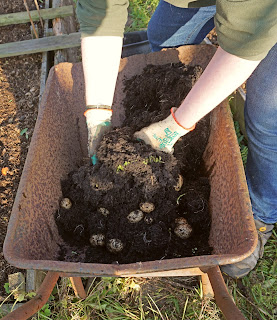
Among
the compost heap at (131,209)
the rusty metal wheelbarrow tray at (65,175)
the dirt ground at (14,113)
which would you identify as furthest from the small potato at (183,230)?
the dirt ground at (14,113)

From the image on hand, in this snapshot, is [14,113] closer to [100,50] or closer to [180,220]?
[100,50]

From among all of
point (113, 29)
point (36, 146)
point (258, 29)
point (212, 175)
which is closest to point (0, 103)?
point (36, 146)

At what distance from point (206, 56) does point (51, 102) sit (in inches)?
37.4

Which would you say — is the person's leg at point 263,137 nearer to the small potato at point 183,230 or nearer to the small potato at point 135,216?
the small potato at point 183,230

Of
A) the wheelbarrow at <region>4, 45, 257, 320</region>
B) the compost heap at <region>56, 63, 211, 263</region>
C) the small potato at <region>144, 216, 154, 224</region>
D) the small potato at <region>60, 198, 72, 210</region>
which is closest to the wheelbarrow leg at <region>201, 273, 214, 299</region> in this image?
the wheelbarrow at <region>4, 45, 257, 320</region>

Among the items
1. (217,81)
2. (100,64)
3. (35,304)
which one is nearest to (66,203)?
(35,304)

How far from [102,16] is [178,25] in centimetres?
77

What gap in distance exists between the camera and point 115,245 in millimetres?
1407

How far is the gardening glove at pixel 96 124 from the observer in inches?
59.7

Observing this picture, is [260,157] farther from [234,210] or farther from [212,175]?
[234,210]

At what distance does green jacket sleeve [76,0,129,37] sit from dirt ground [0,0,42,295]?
122 cm

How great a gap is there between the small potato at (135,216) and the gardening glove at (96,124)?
1.06 feet

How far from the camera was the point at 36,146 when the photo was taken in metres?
1.38

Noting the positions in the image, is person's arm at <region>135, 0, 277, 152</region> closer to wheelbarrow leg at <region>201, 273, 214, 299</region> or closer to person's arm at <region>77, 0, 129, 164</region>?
person's arm at <region>77, 0, 129, 164</region>
